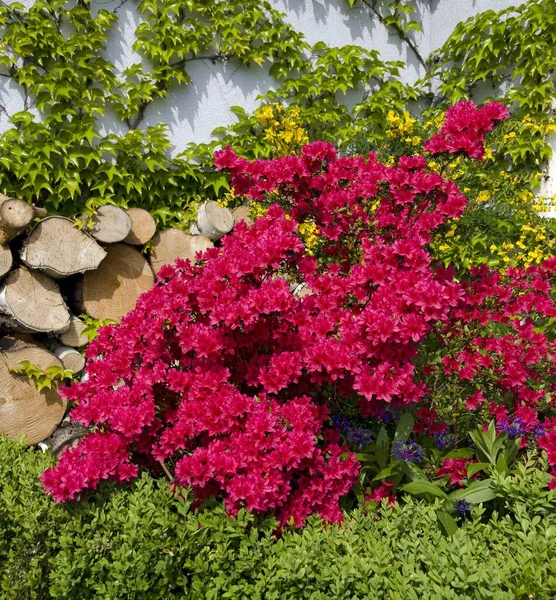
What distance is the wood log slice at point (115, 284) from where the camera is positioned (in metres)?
3.48

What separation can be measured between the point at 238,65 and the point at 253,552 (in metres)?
3.74

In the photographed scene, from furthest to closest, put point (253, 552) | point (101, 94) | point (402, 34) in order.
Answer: point (402, 34) → point (101, 94) → point (253, 552)

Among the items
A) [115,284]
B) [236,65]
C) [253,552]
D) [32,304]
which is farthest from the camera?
[236,65]

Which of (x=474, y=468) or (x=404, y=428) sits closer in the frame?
(x=474, y=468)

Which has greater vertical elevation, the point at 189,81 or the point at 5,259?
the point at 189,81

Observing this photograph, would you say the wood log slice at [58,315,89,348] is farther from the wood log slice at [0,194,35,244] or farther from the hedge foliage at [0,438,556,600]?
the hedge foliage at [0,438,556,600]

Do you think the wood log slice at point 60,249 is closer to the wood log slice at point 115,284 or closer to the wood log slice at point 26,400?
the wood log slice at point 115,284

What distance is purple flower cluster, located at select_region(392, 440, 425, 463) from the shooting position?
1976 millimetres

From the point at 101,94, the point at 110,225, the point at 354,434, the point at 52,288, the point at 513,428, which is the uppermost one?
the point at 101,94

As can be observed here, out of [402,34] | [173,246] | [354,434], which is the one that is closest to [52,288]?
[173,246]

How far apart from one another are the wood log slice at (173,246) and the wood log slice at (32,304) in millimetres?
751

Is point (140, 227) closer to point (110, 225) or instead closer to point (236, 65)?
point (110, 225)

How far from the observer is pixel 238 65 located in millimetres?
4316

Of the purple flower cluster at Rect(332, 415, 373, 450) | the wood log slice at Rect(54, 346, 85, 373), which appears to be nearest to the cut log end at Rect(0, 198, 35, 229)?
the wood log slice at Rect(54, 346, 85, 373)
